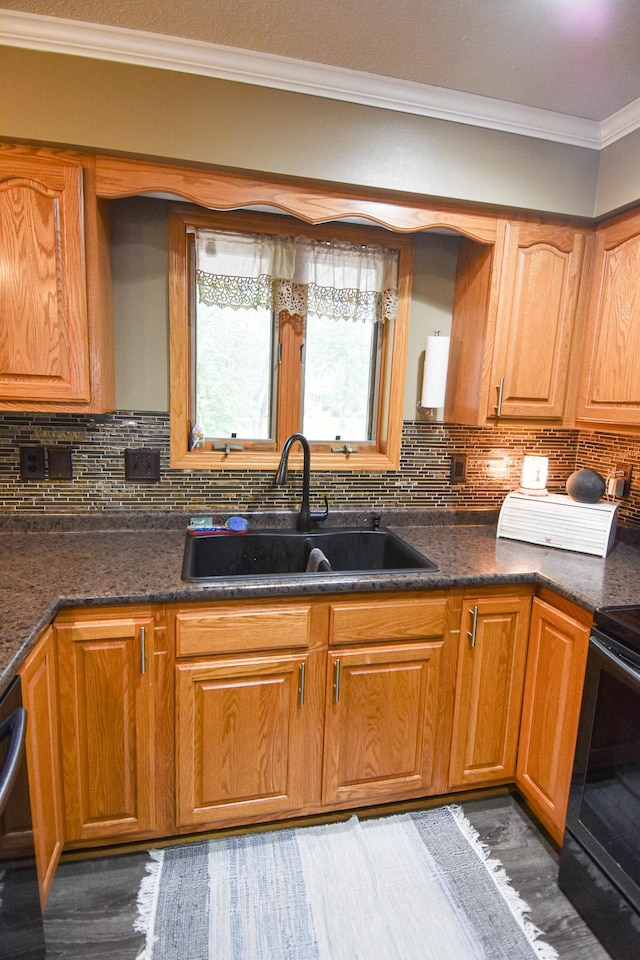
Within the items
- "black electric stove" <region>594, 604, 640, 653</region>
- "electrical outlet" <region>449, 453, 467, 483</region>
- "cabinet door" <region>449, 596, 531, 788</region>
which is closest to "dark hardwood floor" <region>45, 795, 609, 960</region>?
"cabinet door" <region>449, 596, 531, 788</region>

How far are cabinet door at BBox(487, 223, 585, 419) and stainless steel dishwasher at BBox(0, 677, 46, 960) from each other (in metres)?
1.74

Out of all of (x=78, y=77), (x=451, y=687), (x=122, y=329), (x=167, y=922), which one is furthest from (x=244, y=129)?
(x=167, y=922)

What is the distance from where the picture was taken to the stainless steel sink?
6.33 feet

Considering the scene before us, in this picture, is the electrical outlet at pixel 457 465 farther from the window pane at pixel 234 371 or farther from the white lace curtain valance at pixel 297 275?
the window pane at pixel 234 371

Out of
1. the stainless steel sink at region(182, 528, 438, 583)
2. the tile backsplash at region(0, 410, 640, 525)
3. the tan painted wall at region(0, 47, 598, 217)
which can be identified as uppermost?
the tan painted wall at region(0, 47, 598, 217)

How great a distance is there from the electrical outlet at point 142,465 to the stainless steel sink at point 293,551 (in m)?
0.28

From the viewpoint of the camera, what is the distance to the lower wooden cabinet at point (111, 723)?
1430 millimetres

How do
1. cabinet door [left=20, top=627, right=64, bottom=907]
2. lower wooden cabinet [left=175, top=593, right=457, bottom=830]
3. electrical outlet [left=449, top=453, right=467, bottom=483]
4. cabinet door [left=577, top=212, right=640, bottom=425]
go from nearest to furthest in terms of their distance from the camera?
cabinet door [left=20, top=627, right=64, bottom=907] < lower wooden cabinet [left=175, top=593, right=457, bottom=830] < cabinet door [left=577, top=212, right=640, bottom=425] < electrical outlet [left=449, top=453, right=467, bottom=483]

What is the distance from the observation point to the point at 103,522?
6.40ft

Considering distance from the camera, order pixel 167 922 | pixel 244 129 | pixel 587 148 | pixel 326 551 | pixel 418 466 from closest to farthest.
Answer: pixel 167 922, pixel 244 129, pixel 587 148, pixel 326 551, pixel 418 466

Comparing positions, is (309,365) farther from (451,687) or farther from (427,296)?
(451,687)

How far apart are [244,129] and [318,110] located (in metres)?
0.25

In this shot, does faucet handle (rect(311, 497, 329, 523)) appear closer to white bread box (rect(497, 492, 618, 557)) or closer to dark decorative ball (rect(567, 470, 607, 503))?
white bread box (rect(497, 492, 618, 557))

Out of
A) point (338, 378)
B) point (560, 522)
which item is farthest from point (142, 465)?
point (560, 522)
